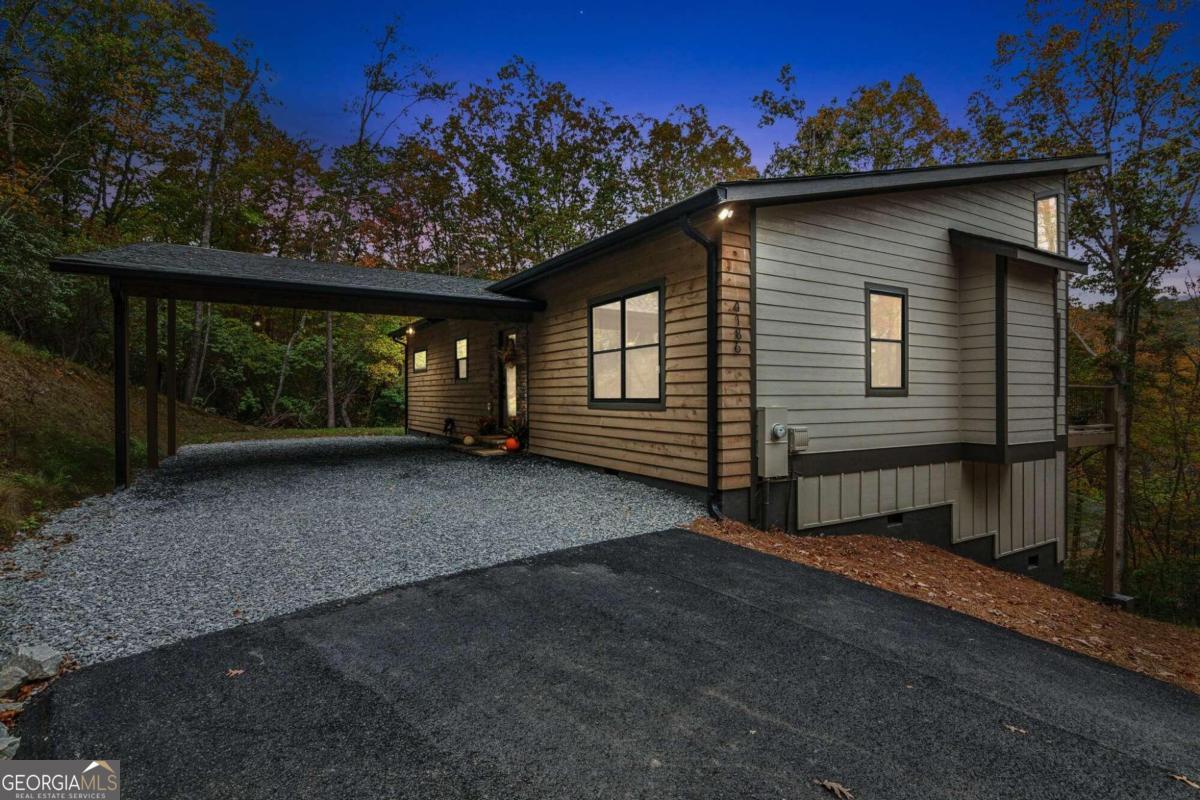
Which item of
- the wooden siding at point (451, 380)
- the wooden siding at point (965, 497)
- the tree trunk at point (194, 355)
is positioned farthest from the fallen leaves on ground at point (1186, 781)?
the tree trunk at point (194, 355)

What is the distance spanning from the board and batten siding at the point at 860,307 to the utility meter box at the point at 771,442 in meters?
0.15

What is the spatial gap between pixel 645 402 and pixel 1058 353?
232 inches

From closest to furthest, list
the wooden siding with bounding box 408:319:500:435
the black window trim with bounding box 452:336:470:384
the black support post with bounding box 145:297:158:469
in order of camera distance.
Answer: the black support post with bounding box 145:297:158:469 → the wooden siding with bounding box 408:319:500:435 → the black window trim with bounding box 452:336:470:384

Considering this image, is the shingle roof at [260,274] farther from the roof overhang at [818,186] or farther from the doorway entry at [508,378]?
the roof overhang at [818,186]

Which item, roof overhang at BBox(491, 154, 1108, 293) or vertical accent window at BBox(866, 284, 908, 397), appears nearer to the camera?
roof overhang at BBox(491, 154, 1108, 293)

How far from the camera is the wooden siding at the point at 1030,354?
656cm

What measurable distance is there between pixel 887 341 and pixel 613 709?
5.78 m

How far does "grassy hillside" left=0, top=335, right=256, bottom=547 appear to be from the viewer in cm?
516

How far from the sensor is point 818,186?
534 centimetres

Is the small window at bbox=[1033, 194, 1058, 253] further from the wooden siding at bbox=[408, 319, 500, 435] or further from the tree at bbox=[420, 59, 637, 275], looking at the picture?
the tree at bbox=[420, 59, 637, 275]

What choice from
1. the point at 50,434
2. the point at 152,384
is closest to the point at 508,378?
the point at 152,384

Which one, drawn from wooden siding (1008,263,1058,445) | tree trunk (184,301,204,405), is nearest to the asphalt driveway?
wooden siding (1008,263,1058,445)

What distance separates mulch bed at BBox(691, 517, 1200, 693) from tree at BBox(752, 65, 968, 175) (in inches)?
502

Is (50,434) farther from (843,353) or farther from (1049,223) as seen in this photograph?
(1049,223)
